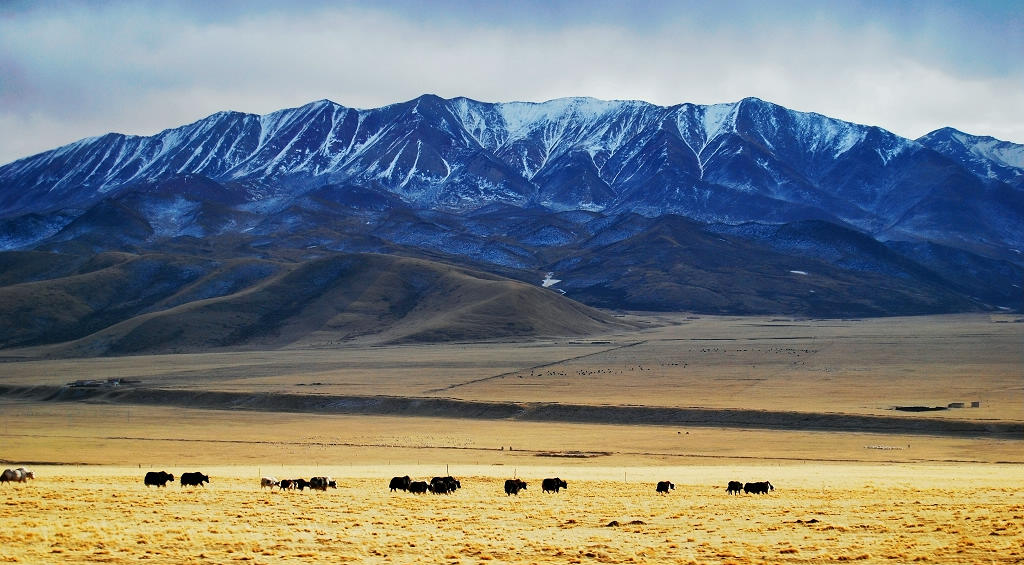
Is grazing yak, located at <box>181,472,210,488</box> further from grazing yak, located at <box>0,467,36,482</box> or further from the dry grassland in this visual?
grazing yak, located at <box>0,467,36,482</box>

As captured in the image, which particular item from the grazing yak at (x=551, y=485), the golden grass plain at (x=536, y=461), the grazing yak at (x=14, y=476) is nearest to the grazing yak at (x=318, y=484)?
the golden grass plain at (x=536, y=461)

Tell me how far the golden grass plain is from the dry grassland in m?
0.11

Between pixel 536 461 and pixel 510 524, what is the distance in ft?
99.2

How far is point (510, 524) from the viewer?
76.2 feet

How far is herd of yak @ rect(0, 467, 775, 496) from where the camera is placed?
30.4 meters

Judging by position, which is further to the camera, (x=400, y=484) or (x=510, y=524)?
(x=400, y=484)

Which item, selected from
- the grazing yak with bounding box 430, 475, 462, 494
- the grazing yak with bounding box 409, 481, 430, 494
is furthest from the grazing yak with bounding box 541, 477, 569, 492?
the grazing yak with bounding box 409, 481, 430, 494

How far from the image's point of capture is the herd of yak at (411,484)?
30.4 metres

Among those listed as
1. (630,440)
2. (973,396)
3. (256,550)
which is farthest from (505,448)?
(973,396)

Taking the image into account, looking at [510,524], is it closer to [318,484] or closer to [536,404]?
[318,484]

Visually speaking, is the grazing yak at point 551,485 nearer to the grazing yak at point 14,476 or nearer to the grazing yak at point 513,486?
the grazing yak at point 513,486

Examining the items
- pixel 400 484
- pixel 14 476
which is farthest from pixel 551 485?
pixel 14 476

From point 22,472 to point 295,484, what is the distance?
29.6ft

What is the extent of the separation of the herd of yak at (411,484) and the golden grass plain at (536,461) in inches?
24.3
